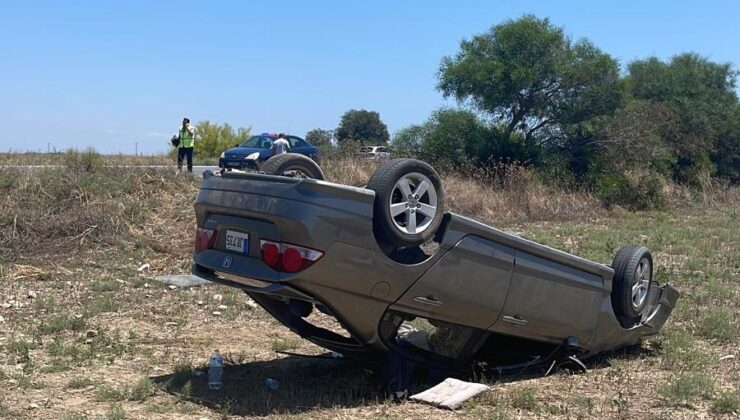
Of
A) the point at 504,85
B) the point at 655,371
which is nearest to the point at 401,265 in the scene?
the point at 655,371

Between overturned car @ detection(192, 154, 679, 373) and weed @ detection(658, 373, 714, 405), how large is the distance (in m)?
0.87

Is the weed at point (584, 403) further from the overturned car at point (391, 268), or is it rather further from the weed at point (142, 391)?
the weed at point (142, 391)

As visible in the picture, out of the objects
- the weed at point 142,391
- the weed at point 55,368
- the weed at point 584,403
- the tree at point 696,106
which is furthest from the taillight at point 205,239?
the tree at point 696,106

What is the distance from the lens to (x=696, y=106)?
34219 millimetres

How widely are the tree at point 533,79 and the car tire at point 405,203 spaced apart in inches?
812

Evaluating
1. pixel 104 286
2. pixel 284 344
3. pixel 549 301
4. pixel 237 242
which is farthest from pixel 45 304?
pixel 549 301

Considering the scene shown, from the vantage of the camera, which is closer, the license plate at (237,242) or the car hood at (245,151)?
the license plate at (237,242)

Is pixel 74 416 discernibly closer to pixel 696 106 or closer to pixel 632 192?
pixel 632 192

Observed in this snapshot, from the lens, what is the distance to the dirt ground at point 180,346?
5629 millimetres

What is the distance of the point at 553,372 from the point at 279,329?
292 centimetres

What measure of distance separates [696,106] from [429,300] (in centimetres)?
3224

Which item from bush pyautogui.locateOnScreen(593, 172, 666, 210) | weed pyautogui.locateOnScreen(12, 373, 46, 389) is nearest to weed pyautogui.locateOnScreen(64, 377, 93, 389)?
weed pyautogui.locateOnScreen(12, 373, 46, 389)

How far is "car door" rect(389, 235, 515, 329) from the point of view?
18.1 ft

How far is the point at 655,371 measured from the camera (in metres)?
6.87
